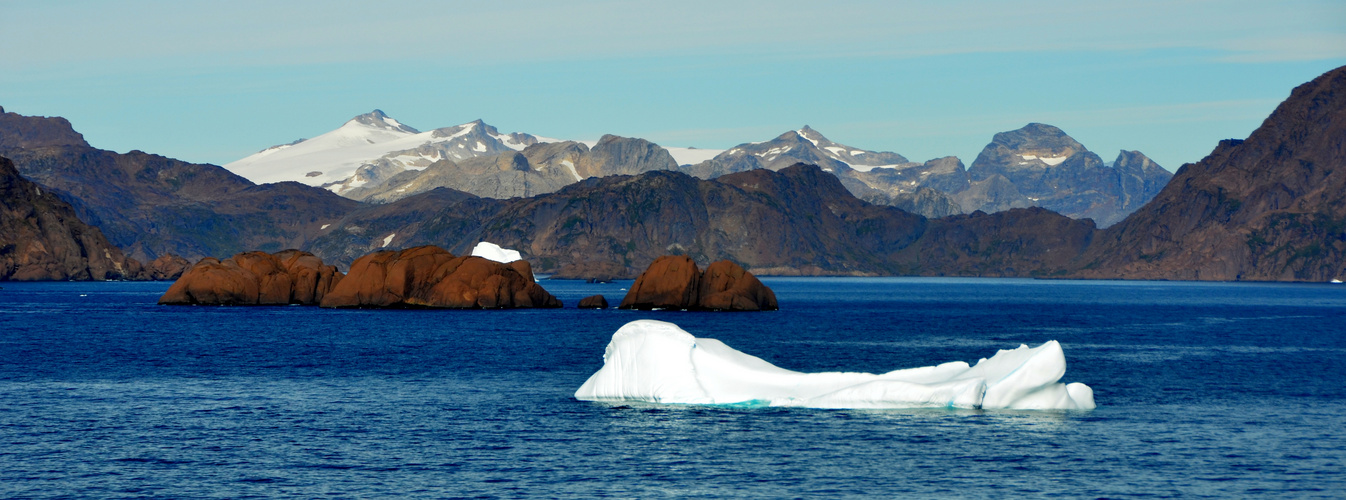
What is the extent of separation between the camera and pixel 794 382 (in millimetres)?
55750

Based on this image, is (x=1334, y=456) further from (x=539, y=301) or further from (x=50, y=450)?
(x=539, y=301)

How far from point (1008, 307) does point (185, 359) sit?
144 metres

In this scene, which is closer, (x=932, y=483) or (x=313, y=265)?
(x=932, y=483)

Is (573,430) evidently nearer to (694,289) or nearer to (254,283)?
(694,289)

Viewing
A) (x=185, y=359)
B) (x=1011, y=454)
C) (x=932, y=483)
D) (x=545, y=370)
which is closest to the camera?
(x=932, y=483)

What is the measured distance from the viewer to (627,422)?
2020 inches

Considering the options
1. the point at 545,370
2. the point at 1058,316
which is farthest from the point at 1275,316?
the point at 545,370

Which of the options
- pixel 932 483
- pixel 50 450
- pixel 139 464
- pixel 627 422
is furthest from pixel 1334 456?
pixel 50 450

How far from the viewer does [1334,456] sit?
43.6m

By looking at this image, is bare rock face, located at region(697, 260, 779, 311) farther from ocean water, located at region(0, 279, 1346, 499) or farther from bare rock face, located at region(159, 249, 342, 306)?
bare rock face, located at region(159, 249, 342, 306)

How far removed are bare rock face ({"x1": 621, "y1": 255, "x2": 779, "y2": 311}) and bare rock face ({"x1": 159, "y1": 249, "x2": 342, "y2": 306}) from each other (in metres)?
45.8

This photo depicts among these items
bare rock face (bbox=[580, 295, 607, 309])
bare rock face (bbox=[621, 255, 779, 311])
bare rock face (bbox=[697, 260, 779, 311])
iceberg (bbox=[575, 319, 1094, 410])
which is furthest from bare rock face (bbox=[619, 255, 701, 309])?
iceberg (bbox=[575, 319, 1094, 410])

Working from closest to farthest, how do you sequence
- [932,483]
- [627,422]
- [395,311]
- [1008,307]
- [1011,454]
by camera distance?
[932,483] < [1011,454] < [627,422] < [395,311] < [1008,307]

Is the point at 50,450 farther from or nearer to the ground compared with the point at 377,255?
nearer to the ground
